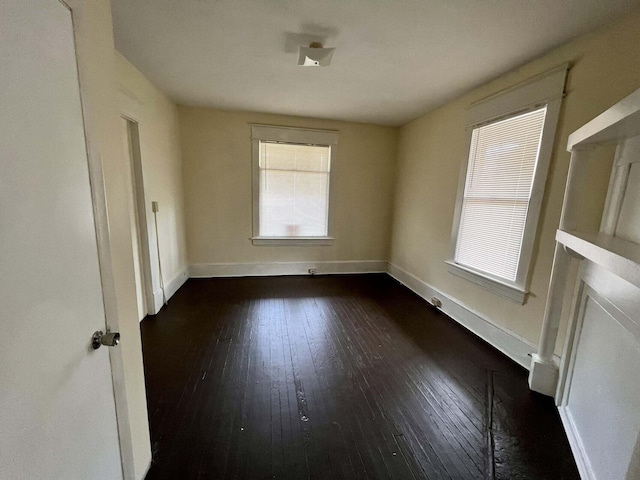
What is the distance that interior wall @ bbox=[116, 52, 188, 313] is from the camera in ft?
7.94

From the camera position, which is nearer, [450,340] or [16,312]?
[16,312]

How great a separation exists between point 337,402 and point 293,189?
3.10 metres

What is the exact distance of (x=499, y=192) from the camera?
2461mm

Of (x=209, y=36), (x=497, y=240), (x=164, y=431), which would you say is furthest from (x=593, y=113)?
(x=164, y=431)

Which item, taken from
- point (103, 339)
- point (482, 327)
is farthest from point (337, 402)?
point (482, 327)

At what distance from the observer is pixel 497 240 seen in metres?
2.48

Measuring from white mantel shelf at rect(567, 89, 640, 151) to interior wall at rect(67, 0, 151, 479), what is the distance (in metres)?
1.78

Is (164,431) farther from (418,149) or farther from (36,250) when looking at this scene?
(418,149)

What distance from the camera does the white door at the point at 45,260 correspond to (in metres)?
0.59

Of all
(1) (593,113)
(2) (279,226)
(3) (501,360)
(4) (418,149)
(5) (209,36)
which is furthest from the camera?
(2) (279,226)

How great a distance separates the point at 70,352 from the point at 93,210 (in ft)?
1.44

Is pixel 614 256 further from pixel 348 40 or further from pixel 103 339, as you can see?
pixel 348 40

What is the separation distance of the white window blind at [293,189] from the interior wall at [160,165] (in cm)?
114

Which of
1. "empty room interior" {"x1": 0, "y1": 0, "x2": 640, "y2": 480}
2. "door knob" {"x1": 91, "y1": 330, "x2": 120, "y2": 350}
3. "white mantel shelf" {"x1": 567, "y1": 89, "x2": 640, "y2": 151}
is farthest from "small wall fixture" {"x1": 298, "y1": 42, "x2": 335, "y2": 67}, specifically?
"door knob" {"x1": 91, "y1": 330, "x2": 120, "y2": 350}
